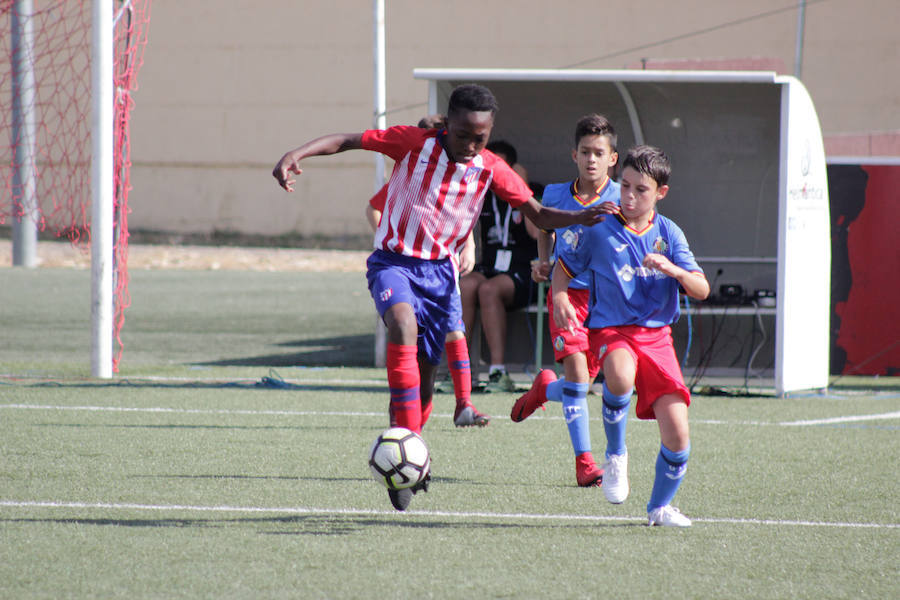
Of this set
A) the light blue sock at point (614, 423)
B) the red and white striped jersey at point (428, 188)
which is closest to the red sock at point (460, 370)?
the red and white striped jersey at point (428, 188)

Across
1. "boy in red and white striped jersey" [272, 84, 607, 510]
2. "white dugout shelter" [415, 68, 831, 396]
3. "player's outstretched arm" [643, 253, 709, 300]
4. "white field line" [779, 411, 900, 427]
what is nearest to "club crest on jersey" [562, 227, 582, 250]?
"boy in red and white striped jersey" [272, 84, 607, 510]

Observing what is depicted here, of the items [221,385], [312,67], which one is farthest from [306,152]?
[312,67]

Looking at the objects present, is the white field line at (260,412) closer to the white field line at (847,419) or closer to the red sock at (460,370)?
the white field line at (847,419)

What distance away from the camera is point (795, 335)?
29.0 ft

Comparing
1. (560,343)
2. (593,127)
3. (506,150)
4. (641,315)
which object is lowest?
(560,343)

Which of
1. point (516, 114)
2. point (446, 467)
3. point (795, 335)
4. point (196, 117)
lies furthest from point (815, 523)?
point (196, 117)

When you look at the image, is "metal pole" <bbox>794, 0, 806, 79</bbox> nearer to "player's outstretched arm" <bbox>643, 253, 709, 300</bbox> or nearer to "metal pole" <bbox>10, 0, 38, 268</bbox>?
"metal pole" <bbox>10, 0, 38, 268</bbox>

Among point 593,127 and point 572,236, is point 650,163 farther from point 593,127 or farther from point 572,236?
point 593,127

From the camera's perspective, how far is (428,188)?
5.12 meters

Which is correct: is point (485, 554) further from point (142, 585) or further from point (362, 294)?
point (362, 294)

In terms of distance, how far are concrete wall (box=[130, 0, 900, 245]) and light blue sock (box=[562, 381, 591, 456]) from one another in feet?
73.9

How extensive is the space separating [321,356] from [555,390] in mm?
5568

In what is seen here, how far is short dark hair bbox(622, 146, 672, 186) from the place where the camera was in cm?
455

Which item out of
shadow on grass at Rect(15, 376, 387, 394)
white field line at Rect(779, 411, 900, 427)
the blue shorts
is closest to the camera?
the blue shorts
